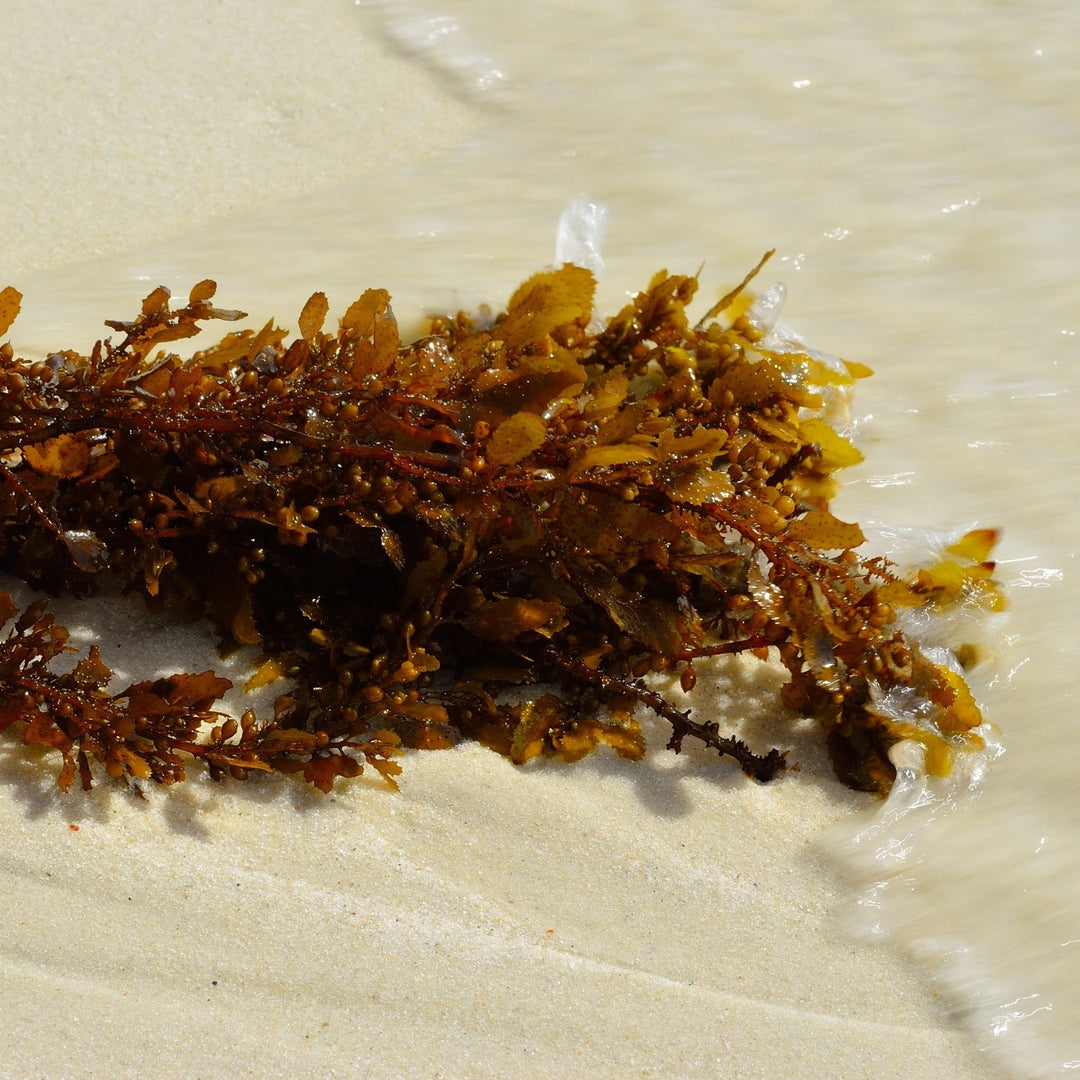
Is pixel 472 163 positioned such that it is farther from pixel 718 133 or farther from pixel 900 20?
pixel 900 20

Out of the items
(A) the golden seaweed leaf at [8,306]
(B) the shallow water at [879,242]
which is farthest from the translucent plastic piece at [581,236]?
(A) the golden seaweed leaf at [8,306]

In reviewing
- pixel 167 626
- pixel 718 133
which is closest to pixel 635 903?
pixel 167 626

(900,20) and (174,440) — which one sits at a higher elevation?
(900,20)

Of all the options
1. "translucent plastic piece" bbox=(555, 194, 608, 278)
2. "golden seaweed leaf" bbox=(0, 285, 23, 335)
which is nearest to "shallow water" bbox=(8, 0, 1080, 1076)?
"translucent plastic piece" bbox=(555, 194, 608, 278)

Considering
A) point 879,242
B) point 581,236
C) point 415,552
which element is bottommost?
point 415,552

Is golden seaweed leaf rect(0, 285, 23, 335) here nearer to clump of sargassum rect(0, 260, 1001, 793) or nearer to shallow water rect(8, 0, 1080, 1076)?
clump of sargassum rect(0, 260, 1001, 793)

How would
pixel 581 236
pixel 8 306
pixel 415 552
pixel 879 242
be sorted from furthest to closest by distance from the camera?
pixel 879 242 → pixel 581 236 → pixel 415 552 → pixel 8 306

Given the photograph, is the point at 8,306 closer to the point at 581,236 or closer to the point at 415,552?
the point at 415,552

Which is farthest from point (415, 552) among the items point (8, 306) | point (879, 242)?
point (879, 242)
